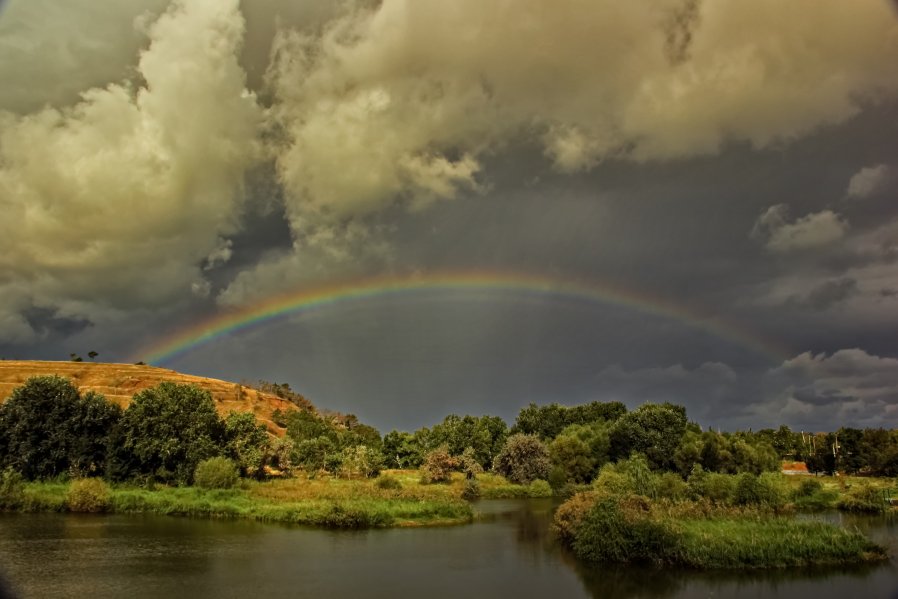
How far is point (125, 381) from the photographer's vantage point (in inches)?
5571

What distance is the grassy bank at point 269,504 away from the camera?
1871 inches

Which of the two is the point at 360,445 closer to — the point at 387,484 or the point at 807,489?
the point at 387,484

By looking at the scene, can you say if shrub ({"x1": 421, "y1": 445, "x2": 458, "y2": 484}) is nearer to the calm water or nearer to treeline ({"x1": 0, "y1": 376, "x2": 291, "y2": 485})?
treeline ({"x1": 0, "y1": 376, "x2": 291, "y2": 485})

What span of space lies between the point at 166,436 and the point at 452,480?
3912cm

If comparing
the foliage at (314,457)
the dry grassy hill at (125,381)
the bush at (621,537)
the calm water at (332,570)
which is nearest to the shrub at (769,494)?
the calm water at (332,570)

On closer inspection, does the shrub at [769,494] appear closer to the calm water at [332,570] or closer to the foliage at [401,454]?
the calm water at [332,570]

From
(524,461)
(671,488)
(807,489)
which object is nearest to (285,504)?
(671,488)

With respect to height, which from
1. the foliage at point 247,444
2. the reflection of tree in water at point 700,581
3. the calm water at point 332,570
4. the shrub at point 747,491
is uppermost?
the foliage at point 247,444

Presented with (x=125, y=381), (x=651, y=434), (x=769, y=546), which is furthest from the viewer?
(x=125, y=381)

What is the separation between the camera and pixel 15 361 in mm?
150500

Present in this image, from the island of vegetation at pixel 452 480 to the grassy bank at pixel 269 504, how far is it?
117 mm

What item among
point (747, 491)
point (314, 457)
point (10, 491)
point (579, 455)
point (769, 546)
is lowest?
point (769, 546)

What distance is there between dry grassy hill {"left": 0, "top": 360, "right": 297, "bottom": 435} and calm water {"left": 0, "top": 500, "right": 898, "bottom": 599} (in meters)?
95.3

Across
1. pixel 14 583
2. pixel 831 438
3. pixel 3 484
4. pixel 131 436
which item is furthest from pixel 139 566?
pixel 831 438
